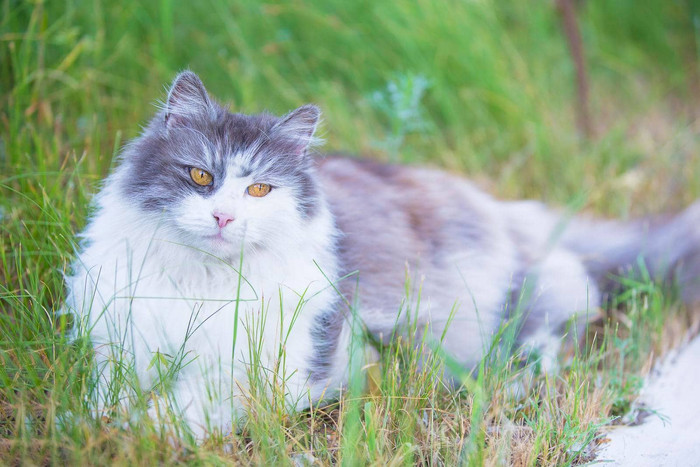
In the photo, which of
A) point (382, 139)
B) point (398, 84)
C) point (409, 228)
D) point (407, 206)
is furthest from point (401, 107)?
point (409, 228)

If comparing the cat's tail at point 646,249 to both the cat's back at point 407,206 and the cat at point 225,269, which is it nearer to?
the cat's back at point 407,206

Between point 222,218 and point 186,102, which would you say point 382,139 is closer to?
point 186,102

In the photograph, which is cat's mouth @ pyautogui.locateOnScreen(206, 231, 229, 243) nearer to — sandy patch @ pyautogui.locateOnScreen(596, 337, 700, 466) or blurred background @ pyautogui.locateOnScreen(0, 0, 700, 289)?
sandy patch @ pyautogui.locateOnScreen(596, 337, 700, 466)

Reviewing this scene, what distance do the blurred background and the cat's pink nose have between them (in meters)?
1.54

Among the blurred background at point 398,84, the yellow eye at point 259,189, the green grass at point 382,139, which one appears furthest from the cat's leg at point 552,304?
the yellow eye at point 259,189

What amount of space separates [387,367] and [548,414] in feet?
1.86

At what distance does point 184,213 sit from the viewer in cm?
174

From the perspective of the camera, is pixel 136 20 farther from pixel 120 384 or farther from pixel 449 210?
pixel 120 384

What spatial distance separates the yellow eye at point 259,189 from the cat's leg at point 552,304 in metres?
1.16

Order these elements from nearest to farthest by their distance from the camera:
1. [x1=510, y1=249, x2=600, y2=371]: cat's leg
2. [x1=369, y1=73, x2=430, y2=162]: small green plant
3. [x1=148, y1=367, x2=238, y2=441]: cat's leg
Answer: [x1=148, y1=367, x2=238, y2=441]: cat's leg
[x1=510, y1=249, x2=600, y2=371]: cat's leg
[x1=369, y1=73, x2=430, y2=162]: small green plant

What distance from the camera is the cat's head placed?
1748mm

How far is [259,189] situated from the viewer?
6.11 feet

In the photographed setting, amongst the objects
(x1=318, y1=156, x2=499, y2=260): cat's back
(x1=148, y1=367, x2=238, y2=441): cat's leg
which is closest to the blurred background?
(x1=318, y1=156, x2=499, y2=260): cat's back

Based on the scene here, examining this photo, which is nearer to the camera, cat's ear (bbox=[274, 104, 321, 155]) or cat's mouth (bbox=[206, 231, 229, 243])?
cat's mouth (bbox=[206, 231, 229, 243])
